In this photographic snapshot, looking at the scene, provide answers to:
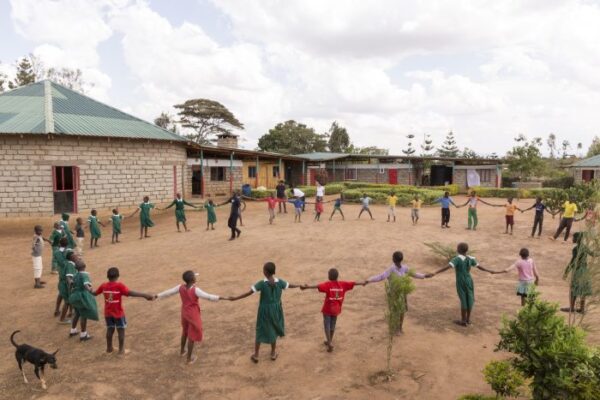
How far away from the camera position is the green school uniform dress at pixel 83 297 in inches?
258

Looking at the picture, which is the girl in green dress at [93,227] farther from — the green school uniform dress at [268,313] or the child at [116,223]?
the green school uniform dress at [268,313]

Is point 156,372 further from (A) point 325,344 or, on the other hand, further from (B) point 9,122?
(B) point 9,122

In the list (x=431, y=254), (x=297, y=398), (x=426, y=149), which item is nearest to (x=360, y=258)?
(x=431, y=254)

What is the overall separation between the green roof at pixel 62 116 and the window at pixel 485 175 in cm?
2751

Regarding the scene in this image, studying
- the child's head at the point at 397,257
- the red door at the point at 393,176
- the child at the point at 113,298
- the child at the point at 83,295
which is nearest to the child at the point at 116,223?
the child at the point at 83,295

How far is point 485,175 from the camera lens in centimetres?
3791

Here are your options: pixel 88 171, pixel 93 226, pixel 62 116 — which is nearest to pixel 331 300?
pixel 93 226

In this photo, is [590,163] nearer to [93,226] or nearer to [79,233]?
[93,226]

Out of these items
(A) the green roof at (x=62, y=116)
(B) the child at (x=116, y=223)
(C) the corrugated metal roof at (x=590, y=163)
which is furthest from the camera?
(C) the corrugated metal roof at (x=590, y=163)

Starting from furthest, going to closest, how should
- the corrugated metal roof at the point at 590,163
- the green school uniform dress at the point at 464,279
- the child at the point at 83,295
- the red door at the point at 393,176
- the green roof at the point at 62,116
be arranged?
the red door at the point at 393,176 → the corrugated metal roof at the point at 590,163 → the green roof at the point at 62,116 → the green school uniform dress at the point at 464,279 → the child at the point at 83,295

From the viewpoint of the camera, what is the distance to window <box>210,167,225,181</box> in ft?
91.0

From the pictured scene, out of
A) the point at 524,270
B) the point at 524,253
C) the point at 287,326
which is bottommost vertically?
the point at 287,326

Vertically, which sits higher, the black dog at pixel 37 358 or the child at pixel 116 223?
the child at pixel 116 223

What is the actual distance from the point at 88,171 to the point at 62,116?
287 centimetres
